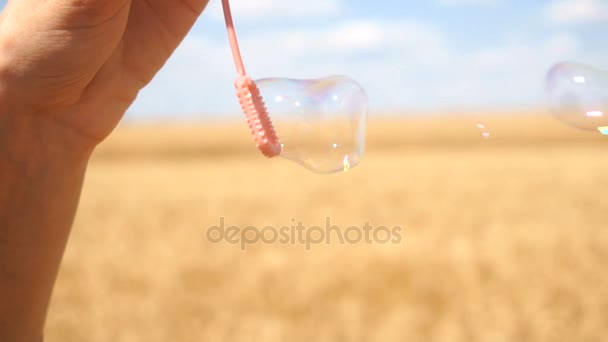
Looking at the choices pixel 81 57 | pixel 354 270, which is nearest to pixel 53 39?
pixel 81 57

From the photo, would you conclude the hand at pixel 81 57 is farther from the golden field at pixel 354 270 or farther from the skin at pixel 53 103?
the golden field at pixel 354 270

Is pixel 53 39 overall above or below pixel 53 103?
above

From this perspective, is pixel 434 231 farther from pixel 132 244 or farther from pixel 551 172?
pixel 551 172

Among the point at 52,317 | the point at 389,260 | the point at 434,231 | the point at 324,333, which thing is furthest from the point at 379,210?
the point at 52,317
